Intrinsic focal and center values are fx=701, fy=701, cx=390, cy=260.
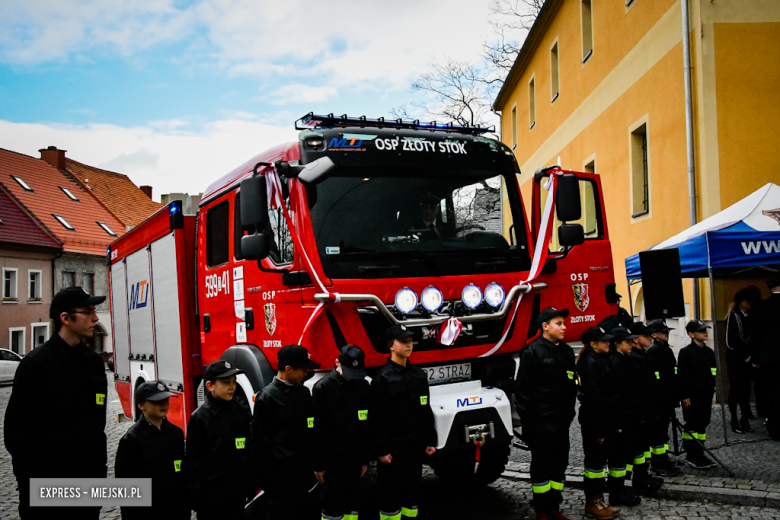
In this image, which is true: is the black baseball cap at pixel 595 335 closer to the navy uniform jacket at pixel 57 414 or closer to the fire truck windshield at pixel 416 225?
the fire truck windshield at pixel 416 225

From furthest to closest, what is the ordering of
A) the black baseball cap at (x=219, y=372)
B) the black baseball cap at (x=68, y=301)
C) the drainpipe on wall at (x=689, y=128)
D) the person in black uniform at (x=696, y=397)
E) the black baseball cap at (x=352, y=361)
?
1. the drainpipe on wall at (x=689, y=128)
2. the person in black uniform at (x=696, y=397)
3. the black baseball cap at (x=352, y=361)
4. the black baseball cap at (x=219, y=372)
5. the black baseball cap at (x=68, y=301)

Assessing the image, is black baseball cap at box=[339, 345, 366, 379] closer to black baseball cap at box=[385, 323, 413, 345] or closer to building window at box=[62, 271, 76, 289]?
black baseball cap at box=[385, 323, 413, 345]

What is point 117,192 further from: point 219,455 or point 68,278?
point 219,455

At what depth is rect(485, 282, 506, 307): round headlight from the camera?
5736 mm

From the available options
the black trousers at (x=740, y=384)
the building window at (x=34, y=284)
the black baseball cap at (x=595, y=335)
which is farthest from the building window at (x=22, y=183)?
the black baseball cap at (x=595, y=335)

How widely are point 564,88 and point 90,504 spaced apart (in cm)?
1624

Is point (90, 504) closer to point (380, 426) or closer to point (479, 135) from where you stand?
point (380, 426)

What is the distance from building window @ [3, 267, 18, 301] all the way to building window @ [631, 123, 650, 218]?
27.6m

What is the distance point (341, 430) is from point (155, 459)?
4.44 ft


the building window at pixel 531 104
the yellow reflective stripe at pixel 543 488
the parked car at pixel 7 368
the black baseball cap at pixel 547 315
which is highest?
the building window at pixel 531 104

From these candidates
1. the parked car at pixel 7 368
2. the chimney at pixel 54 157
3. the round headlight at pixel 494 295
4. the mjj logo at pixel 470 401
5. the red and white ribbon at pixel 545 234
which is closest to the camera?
the mjj logo at pixel 470 401

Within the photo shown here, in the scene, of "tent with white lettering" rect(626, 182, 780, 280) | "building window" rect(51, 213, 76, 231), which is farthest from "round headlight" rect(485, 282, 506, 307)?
"building window" rect(51, 213, 76, 231)

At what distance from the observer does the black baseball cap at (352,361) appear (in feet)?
16.3

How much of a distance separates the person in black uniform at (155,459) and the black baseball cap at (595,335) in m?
3.40
